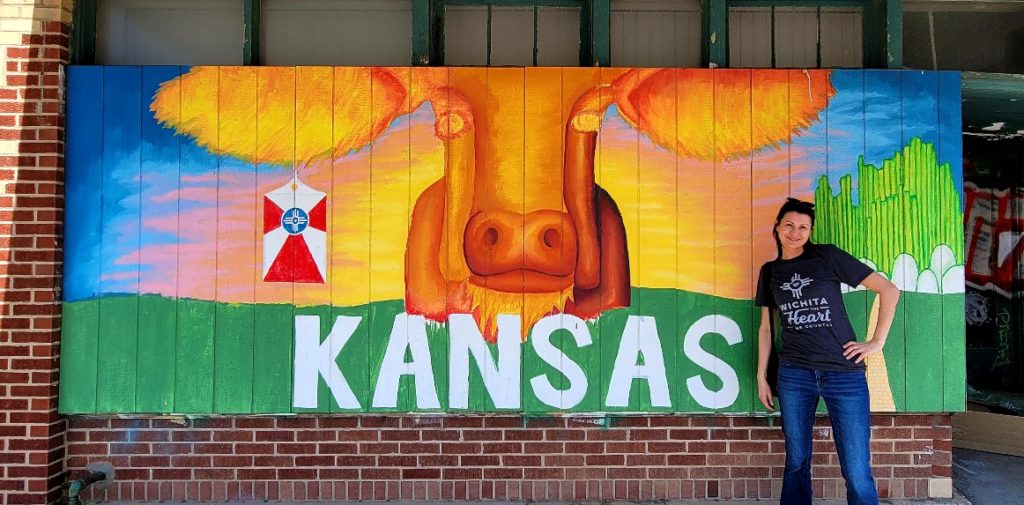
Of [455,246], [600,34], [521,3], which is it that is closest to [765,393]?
[455,246]

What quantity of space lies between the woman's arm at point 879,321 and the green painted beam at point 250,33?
3.95 metres

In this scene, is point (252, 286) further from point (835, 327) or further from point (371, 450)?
point (835, 327)

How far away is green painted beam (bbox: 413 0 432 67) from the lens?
429 centimetres

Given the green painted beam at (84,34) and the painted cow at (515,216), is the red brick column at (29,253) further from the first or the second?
the painted cow at (515,216)

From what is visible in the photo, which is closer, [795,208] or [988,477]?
[795,208]

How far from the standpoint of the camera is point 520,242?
4.11m

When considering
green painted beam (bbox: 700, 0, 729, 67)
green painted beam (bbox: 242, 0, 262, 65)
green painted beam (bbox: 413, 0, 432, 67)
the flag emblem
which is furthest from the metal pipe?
green painted beam (bbox: 700, 0, 729, 67)

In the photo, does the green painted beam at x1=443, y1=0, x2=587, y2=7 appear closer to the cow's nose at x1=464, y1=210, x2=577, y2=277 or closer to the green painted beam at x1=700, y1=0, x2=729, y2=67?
the green painted beam at x1=700, y1=0, x2=729, y2=67

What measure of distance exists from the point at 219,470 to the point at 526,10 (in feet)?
11.7

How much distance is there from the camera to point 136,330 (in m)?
4.10

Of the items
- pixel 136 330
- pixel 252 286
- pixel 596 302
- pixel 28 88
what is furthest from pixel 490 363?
pixel 28 88

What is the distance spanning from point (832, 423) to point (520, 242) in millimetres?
2007

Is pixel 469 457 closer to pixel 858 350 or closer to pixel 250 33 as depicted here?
pixel 858 350

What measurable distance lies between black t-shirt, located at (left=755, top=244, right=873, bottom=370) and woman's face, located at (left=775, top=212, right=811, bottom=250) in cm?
7
